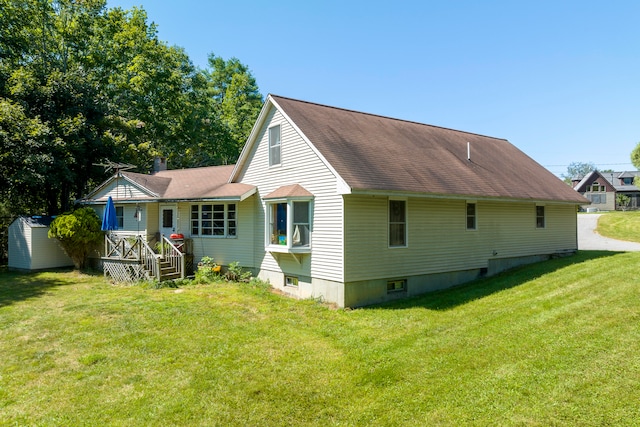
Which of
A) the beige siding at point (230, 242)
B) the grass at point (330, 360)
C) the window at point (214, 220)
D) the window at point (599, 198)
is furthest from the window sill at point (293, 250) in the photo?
the window at point (599, 198)

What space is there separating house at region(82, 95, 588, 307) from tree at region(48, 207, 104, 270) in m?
1.19

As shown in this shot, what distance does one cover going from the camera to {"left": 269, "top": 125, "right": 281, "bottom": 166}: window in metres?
13.4

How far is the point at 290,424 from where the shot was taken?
5.09 m

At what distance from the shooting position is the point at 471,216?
1372 cm

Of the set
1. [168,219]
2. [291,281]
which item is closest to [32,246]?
[168,219]

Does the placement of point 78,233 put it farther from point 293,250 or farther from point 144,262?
point 293,250

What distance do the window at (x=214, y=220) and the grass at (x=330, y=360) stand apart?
3.84m

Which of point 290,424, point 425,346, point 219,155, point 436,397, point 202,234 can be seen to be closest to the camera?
point 290,424

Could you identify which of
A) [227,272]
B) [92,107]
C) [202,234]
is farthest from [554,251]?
[92,107]

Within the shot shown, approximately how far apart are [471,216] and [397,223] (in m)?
3.71

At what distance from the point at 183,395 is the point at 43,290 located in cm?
1068

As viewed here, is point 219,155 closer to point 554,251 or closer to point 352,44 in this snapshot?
point 352,44

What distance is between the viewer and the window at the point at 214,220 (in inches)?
577

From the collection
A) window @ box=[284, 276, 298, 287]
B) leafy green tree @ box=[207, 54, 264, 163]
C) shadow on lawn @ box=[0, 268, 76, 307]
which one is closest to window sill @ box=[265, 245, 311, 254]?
window @ box=[284, 276, 298, 287]
